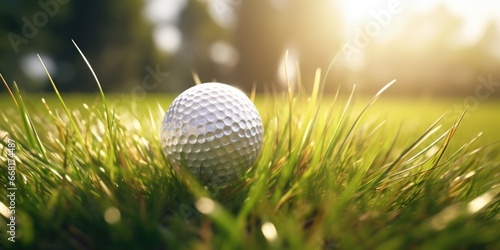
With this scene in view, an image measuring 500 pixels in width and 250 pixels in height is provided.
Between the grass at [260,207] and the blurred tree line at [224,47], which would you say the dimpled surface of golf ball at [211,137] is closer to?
the grass at [260,207]

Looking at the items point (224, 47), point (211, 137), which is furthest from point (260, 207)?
point (224, 47)

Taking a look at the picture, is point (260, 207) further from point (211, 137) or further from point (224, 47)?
point (224, 47)

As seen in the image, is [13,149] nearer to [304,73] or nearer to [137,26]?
[137,26]

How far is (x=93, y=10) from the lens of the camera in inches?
611

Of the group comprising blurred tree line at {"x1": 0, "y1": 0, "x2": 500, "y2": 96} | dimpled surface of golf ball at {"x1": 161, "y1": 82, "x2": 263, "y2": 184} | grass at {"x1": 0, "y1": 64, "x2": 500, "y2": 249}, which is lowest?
grass at {"x1": 0, "y1": 64, "x2": 500, "y2": 249}

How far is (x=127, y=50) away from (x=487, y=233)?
1734 centimetres

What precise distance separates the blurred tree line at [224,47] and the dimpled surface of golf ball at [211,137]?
10114 millimetres

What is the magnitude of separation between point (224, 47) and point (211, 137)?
20.9 metres

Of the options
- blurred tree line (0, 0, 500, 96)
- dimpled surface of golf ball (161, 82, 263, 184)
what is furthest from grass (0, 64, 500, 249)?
blurred tree line (0, 0, 500, 96)

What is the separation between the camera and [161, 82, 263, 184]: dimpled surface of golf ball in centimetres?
127

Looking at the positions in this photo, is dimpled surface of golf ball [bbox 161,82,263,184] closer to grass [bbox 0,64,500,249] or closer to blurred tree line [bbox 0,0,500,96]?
grass [bbox 0,64,500,249]

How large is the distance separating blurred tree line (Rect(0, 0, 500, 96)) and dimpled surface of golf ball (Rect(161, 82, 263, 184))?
10.1 m

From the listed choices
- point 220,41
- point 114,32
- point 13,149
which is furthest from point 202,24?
point 13,149

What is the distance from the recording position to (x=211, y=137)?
127 centimetres
